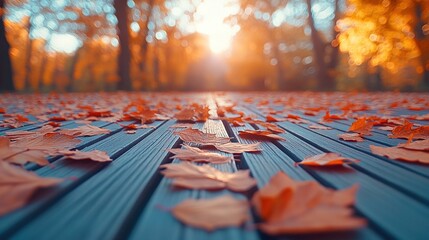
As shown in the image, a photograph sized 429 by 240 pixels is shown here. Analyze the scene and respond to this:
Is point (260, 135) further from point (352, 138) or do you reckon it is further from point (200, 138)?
point (352, 138)

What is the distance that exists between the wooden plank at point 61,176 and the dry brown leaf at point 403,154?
102cm

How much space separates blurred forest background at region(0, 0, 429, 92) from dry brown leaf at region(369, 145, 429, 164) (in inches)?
434

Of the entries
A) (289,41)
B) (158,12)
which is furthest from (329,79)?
(289,41)

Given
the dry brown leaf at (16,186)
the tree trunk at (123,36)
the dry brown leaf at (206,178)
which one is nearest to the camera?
the dry brown leaf at (16,186)

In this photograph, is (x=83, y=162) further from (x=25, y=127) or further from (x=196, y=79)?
(x=196, y=79)

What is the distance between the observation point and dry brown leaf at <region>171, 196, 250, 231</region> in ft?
1.92

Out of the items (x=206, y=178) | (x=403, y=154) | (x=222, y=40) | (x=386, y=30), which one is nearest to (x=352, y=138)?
(x=403, y=154)

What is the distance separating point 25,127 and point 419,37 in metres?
14.0

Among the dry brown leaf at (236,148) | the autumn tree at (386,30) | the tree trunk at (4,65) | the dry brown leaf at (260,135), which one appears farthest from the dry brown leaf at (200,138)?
the autumn tree at (386,30)

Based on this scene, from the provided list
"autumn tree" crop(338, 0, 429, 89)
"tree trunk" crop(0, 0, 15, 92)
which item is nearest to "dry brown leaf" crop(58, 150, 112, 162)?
"tree trunk" crop(0, 0, 15, 92)

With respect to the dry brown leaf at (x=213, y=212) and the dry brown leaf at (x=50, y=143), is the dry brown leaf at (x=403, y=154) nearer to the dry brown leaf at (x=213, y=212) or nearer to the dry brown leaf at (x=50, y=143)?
the dry brown leaf at (x=213, y=212)

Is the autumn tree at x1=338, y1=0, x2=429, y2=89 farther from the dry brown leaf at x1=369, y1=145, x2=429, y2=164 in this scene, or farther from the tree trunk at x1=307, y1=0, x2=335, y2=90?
the dry brown leaf at x1=369, y1=145, x2=429, y2=164

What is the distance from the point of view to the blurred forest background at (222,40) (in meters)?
12.0

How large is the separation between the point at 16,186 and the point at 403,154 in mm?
1245
